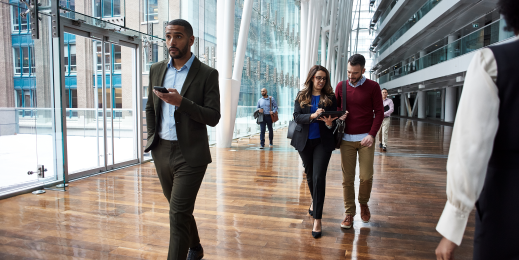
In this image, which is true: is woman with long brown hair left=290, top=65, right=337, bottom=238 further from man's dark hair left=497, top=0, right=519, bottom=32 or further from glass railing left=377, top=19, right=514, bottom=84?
glass railing left=377, top=19, right=514, bottom=84

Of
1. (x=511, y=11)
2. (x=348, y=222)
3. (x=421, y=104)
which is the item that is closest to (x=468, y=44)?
(x=348, y=222)

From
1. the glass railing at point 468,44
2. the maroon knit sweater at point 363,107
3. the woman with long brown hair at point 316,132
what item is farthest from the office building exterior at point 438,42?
the woman with long brown hair at point 316,132

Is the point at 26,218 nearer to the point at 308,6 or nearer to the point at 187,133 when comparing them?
the point at 187,133

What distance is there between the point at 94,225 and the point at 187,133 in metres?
2.36

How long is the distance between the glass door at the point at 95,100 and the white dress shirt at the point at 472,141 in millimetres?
6809

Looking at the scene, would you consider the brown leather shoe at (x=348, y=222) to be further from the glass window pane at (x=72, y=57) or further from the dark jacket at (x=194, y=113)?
the glass window pane at (x=72, y=57)

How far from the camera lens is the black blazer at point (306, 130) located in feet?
12.6

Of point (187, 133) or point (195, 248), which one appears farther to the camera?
point (195, 248)

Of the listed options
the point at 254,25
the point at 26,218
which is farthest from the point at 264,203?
the point at 254,25

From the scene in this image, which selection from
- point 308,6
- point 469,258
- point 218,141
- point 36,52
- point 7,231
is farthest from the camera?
point 308,6

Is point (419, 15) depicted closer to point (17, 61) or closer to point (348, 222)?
point (348, 222)

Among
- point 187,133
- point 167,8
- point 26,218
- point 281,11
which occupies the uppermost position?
point 281,11

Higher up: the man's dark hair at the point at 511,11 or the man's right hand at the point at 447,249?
the man's dark hair at the point at 511,11

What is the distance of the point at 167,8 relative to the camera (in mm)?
9727
